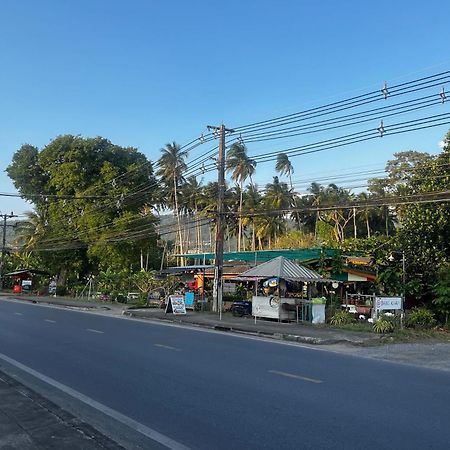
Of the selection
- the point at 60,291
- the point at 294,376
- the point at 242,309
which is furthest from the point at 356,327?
the point at 60,291

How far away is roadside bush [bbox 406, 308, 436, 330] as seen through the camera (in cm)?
2123

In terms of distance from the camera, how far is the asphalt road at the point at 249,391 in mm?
6219

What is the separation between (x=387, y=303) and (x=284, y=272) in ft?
15.9

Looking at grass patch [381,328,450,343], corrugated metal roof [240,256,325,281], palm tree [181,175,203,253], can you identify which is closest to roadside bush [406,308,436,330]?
grass patch [381,328,450,343]

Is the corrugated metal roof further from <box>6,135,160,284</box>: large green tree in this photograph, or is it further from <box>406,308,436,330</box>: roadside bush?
<box>6,135,160,284</box>: large green tree

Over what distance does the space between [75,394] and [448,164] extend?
65.3 feet

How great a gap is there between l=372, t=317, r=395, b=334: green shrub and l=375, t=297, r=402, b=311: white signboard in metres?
0.84

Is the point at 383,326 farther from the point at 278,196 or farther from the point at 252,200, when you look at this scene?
the point at 252,200

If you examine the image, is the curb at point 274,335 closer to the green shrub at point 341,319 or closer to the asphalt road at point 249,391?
the asphalt road at point 249,391

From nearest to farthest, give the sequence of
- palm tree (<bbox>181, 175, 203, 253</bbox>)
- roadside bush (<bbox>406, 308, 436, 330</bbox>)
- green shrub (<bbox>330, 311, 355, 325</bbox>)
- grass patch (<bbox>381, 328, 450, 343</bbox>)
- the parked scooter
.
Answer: grass patch (<bbox>381, 328, 450, 343</bbox>) → roadside bush (<bbox>406, 308, 436, 330</bbox>) → green shrub (<bbox>330, 311, 355, 325</bbox>) → the parked scooter → palm tree (<bbox>181, 175, 203, 253</bbox>)

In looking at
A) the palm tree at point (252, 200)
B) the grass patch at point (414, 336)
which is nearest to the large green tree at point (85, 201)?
the palm tree at point (252, 200)

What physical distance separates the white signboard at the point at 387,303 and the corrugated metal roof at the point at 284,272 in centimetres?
395

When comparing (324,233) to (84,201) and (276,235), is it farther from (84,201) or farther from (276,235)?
(84,201)

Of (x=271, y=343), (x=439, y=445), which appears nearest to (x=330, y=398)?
(x=439, y=445)
